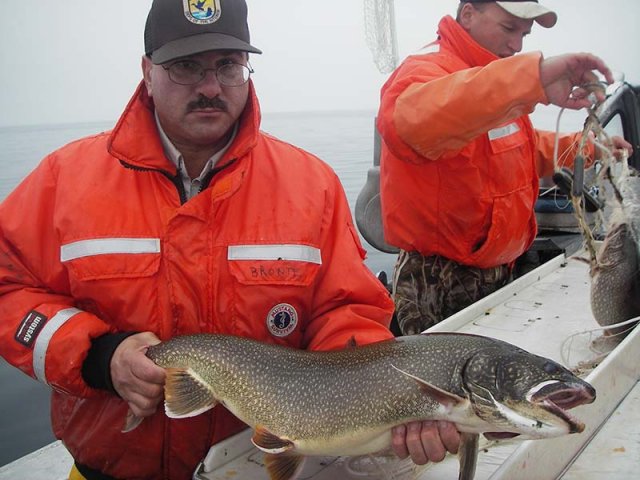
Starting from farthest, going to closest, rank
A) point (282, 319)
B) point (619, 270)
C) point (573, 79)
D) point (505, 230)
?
point (505, 230) < point (619, 270) < point (573, 79) < point (282, 319)

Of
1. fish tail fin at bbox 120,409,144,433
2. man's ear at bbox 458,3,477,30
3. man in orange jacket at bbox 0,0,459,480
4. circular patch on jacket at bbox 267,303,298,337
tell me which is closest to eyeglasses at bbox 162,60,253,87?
man in orange jacket at bbox 0,0,459,480

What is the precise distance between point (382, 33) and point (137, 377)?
18.7ft

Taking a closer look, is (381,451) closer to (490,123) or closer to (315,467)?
(315,467)

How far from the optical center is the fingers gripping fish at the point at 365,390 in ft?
6.21

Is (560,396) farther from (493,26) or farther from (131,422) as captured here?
(493,26)

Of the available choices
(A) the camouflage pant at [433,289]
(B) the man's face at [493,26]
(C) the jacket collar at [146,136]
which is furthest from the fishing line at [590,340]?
(C) the jacket collar at [146,136]

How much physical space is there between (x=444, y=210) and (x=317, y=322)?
1651mm

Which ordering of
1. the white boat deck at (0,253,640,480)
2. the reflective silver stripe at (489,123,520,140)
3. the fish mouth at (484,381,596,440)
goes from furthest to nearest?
the reflective silver stripe at (489,123,520,140)
the white boat deck at (0,253,640,480)
the fish mouth at (484,381,596,440)

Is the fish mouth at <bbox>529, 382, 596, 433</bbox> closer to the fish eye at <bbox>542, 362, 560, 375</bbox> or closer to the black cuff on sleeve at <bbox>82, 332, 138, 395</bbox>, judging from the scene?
the fish eye at <bbox>542, 362, 560, 375</bbox>

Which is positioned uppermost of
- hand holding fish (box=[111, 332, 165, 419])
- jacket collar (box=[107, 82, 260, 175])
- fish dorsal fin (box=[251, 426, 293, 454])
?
jacket collar (box=[107, 82, 260, 175])

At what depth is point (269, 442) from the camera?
7.16 feet

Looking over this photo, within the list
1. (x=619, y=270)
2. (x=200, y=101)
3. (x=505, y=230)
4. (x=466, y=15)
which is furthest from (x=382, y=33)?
(x=200, y=101)

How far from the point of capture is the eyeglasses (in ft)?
7.92

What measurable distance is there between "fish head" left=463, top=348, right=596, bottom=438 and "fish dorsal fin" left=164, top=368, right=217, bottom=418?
95 centimetres
